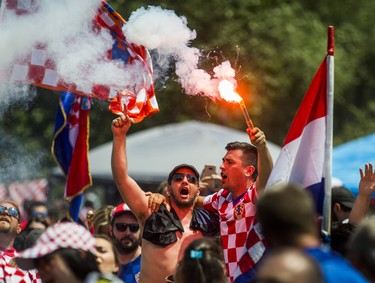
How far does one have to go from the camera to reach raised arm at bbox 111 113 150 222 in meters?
7.75

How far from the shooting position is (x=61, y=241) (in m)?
5.21

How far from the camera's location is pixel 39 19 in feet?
30.1

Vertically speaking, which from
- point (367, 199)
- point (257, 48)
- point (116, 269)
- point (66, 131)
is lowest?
point (116, 269)

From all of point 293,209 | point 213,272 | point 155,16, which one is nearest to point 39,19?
point 155,16

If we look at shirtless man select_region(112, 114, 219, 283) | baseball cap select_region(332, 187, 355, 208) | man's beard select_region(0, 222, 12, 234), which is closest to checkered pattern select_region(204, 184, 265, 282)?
shirtless man select_region(112, 114, 219, 283)

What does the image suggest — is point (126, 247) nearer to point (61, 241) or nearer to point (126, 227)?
point (126, 227)

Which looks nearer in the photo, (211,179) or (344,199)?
(344,199)

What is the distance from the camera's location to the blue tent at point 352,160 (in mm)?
14461

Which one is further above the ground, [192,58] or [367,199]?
[192,58]

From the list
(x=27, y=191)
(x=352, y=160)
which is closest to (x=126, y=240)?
(x=352, y=160)

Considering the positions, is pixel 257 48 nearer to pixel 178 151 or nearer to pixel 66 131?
pixel 178 151

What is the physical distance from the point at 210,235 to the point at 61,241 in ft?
10.1

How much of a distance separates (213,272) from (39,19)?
13.6ft

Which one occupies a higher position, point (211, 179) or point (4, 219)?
point (211, 179)
